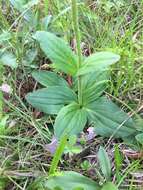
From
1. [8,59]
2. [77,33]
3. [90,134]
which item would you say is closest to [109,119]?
[90,134]

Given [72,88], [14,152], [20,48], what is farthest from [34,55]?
[14,152]

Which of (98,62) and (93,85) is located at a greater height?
(98,62)

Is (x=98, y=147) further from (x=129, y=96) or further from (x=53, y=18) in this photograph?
→ (x=53, y=18)

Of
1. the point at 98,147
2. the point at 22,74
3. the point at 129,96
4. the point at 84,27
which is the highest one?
the point at 84,27

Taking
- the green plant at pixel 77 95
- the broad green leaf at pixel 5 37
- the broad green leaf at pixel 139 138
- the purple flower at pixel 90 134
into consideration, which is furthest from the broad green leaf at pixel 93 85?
the broad green leaf at pixel 5 37

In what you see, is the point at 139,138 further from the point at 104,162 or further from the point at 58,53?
the point at 58,53

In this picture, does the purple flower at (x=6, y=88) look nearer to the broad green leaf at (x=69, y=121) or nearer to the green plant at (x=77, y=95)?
the green plant at (x=77, y=95)

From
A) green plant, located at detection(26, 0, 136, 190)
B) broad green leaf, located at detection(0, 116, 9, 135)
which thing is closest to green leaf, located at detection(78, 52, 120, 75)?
green plant, located at detection(26, 0, 136, 190)
